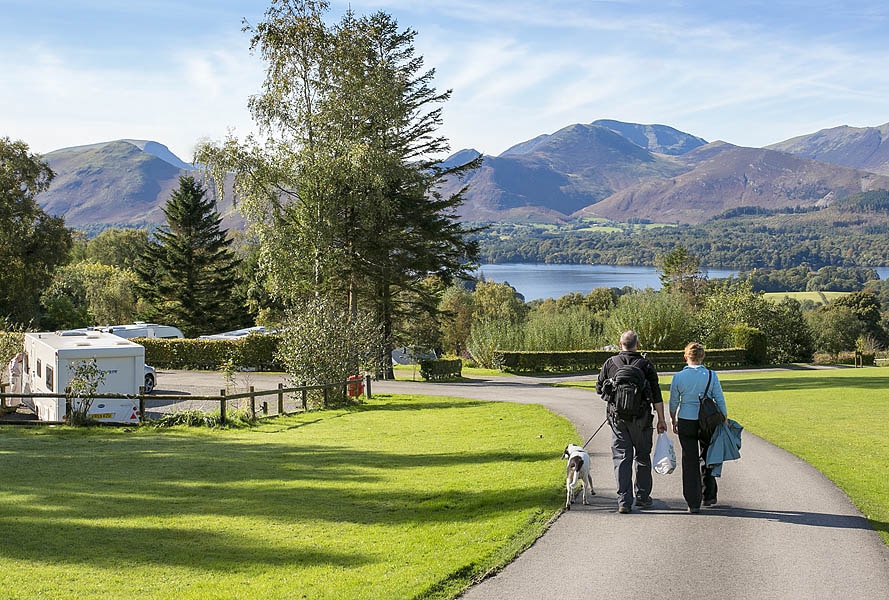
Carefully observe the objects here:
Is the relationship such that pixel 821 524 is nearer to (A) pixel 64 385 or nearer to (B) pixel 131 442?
(B) pixel 131 442

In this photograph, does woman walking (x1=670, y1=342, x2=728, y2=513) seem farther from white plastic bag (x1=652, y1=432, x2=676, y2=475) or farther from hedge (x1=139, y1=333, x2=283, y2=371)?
hedge (x1=139, y1=333, x2=283, y2=371)

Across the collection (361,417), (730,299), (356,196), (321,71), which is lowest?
(361,417)

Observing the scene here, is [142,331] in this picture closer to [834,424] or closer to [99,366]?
[99,366]

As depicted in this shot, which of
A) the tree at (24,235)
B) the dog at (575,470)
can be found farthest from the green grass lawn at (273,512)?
the tree at (24,235)

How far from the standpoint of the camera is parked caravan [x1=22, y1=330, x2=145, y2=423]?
19781 mm

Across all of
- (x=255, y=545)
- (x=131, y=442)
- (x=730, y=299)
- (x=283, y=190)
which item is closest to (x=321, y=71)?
Answer: (x=283, y=190)

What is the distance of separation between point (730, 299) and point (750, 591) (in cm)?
4634

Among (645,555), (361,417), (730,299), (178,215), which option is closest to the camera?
(645,555)

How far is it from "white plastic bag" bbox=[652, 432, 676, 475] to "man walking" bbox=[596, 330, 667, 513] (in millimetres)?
124

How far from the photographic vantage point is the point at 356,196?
1224 inches

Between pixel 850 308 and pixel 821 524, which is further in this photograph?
pixel 850 308

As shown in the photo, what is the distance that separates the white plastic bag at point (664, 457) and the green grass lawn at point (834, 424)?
2.07 meters

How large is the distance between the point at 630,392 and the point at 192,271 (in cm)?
5200

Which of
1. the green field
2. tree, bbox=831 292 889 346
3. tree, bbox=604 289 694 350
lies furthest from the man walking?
tree, bbox=831 292 889 346
